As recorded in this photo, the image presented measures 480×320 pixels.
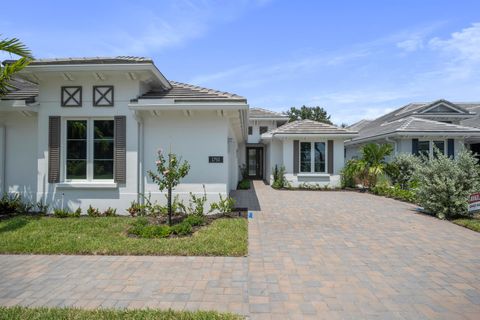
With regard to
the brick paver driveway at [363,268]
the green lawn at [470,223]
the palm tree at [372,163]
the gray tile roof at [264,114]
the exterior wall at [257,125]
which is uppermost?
the gray tile roof at [264,114]

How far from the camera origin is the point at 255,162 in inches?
958

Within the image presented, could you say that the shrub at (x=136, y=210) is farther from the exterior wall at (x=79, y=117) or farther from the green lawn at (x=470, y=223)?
the green lawn at (x=470, y=223)

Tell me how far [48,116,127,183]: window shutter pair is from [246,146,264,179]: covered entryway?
1619 cm

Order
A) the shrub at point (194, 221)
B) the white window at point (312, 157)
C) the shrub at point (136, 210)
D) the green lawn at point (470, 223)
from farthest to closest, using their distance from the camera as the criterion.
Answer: the white window at point (312, 157)
the shrub at point (136, 210)
the green lawn at point (470, 223)
the shrub at point (194, 221)

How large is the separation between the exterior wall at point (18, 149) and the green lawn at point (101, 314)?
7324 mm

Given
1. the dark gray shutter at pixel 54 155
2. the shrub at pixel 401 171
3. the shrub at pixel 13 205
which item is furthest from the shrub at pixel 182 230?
the shrub at pixel 401 171

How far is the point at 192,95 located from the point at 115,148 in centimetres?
279

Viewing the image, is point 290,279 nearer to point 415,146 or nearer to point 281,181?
point 281,181

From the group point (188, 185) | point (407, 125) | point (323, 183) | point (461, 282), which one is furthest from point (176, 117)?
point (407, 125)

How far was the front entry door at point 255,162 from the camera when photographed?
79.0 feet

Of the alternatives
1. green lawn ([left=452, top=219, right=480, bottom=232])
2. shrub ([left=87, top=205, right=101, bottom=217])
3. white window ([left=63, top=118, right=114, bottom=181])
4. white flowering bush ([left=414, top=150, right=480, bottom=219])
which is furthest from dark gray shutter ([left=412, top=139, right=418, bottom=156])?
shrub ([left=87, top=205, right=101, bottom=217])

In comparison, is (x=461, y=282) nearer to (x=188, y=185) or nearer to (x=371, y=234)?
(x=371, y=234)

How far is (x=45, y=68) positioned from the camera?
8.08 m

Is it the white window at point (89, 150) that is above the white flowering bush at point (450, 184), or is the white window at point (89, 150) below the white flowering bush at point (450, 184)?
above
